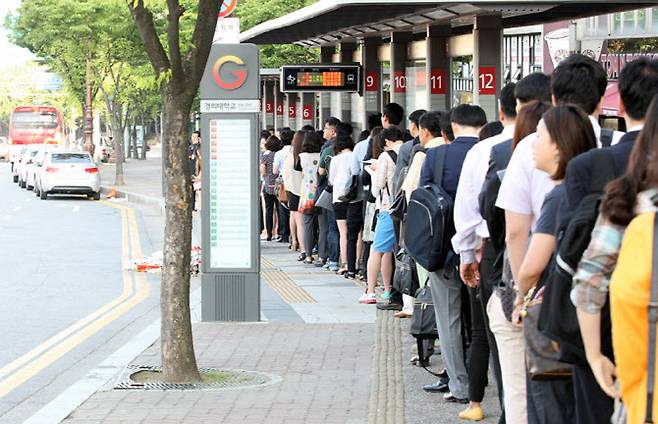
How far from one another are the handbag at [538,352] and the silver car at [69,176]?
35.8m

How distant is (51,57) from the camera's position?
55.3 meters

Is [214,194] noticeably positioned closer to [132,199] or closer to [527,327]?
[527,327]

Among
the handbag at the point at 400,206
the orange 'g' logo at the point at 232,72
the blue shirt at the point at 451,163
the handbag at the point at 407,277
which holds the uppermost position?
the orange 'g' logo at the point at 232,72

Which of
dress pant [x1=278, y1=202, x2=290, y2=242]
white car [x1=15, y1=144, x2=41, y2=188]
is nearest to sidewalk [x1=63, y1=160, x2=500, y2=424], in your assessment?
dress pant [x1=278, y1=202, x2=290, y2=242]

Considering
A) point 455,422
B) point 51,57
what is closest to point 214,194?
point 455,422

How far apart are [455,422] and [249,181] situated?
5235mm

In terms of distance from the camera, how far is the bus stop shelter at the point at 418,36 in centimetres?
1438

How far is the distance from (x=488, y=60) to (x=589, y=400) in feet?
37.5

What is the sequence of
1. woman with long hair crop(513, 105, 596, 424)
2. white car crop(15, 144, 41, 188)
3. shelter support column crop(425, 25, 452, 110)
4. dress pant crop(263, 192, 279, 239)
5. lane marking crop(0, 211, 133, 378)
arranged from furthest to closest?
white car crop(15, 144, 41, 188) → dress pant crop(263, 192, 279, 239) → shelter support column crop(425, 25, 452, 110) → lane marking crop(0, 211, 133, 378) → woman with long hair crop(513, 105, 596, 424)

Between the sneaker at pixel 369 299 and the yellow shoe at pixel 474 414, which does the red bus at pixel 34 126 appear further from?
the yellow shoe at pixel 474 414

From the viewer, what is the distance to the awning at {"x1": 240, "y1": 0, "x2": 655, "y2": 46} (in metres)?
13.6

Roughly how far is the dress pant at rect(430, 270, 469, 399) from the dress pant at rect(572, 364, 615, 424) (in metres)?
3.66

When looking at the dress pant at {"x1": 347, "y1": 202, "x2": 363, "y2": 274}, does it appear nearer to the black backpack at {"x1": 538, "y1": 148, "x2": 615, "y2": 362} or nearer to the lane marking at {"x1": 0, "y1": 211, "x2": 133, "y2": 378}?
the lane marking at {"x1": 0, "y1": 211, "x2": 133, "y2": 378}

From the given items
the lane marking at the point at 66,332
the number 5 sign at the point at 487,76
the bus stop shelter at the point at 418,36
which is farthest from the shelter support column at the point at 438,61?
the lane marking at the point at 66,332
